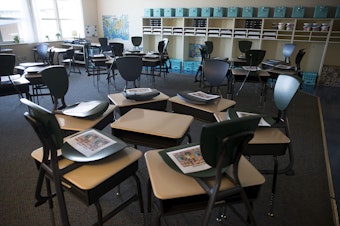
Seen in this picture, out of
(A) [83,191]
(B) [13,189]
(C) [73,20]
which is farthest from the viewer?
(C) [73,20]

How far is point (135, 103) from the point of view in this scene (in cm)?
227

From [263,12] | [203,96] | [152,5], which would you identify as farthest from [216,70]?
[152,5]

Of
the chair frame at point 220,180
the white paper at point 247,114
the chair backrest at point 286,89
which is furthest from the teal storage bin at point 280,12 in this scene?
the chair frame at point 220,180

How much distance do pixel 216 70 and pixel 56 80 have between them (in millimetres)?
1917

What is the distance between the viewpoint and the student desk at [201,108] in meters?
2.12

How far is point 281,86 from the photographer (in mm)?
2012

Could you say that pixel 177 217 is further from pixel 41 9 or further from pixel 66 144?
pixel 41 9

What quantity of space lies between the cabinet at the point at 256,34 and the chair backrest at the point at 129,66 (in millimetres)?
4260

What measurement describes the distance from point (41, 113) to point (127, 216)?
1.19 metres

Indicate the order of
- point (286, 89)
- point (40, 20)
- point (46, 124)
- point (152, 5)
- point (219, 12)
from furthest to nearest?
1. point (152, 5)
2. point (40, 20)
3. point (219, 12)
4. point (286, 89)
5. point (46, 124)

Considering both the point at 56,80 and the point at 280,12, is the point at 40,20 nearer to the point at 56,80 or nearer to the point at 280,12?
the point at 56,80

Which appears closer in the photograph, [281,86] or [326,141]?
[281,86]

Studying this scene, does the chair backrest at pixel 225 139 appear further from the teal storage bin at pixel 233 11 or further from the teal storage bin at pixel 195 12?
the teal storage bin at pixel 195 12

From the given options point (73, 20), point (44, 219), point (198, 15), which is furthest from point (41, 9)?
point (44, 219)
